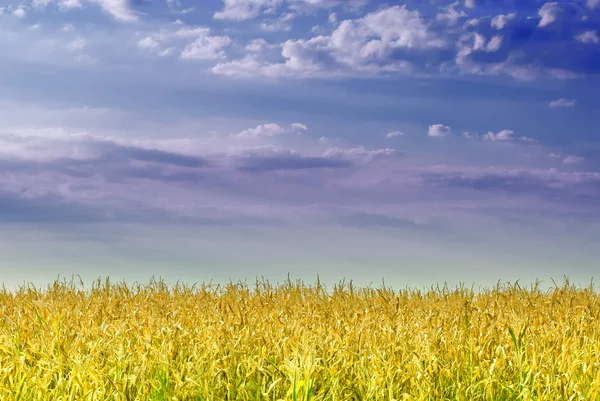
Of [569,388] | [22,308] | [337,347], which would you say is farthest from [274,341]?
[22,308]

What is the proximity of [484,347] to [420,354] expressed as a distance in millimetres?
894

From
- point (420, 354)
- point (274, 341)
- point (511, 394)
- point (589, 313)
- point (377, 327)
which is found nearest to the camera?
point (511, 394)

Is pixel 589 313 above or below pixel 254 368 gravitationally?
above

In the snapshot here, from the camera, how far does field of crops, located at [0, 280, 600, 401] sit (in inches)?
233

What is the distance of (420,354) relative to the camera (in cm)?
646

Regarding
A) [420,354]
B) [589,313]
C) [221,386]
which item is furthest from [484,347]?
[589,313]

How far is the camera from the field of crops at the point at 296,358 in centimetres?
593

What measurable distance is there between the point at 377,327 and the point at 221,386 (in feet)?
8.30

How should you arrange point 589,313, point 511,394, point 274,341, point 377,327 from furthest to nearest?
1. point 589,313
2. point 377,327
3. point 274,341
4. point 511,394

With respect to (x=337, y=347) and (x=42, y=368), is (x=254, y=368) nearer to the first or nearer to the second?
(x=337, y=347)

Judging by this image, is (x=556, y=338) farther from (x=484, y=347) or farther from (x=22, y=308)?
(x=22, y=308)

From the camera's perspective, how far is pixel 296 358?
580 centimetres

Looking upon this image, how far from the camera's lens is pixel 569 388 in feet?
19.5

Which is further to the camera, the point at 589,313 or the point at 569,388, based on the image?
the point at 589,313
